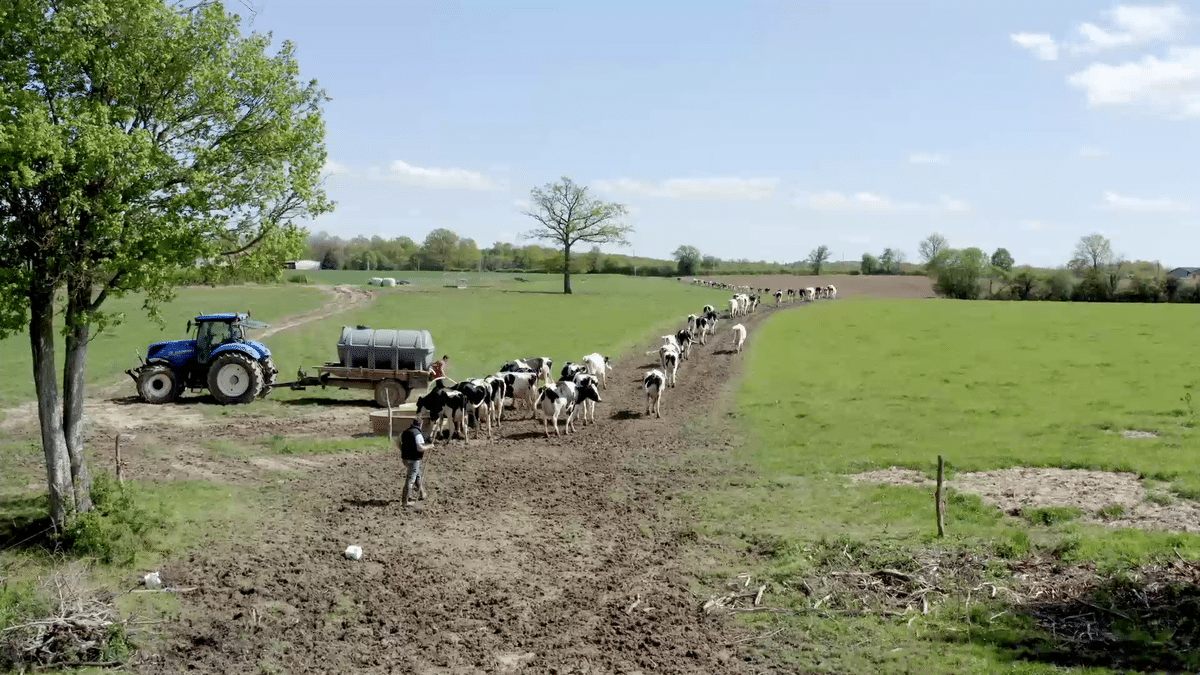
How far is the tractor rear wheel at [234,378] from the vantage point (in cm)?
2761

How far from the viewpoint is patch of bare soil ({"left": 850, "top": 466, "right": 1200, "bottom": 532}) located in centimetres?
1619

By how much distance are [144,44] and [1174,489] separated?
20.3m

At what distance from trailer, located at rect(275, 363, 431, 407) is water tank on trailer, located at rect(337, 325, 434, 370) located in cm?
32

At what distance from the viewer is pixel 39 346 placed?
14773 mm

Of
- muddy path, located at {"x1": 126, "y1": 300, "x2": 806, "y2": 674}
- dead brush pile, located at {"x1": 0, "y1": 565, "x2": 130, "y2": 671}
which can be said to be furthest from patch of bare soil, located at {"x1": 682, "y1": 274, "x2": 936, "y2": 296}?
dead brush pile, located at {"x1": 0, "y1": 565, "x2": 130, "y2": 671}

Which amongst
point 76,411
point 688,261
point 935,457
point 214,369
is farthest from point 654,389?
point 688,261

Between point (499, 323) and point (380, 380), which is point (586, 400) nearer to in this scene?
point (380, 380)

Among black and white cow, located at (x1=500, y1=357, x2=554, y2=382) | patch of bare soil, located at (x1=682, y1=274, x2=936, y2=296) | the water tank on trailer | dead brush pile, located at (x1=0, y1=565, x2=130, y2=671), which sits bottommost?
dead brush pile, located at (x1=0, y1=565, x2=130, y2=671)

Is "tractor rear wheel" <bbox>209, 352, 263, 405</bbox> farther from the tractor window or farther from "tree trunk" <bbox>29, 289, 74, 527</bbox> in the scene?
"tree trunk" <bbox>29, 289, 74, 527</bbox>

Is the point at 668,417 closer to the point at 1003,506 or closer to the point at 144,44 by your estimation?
the point at 1003,506

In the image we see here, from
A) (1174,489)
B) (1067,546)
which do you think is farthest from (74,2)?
(1174,489)

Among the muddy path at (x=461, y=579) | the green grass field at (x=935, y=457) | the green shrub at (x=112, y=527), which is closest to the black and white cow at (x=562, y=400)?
the muddy path at (x=461, y=579)

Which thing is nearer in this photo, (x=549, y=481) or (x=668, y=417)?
(x=549, y=481)

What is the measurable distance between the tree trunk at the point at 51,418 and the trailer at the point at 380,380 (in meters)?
12.9
